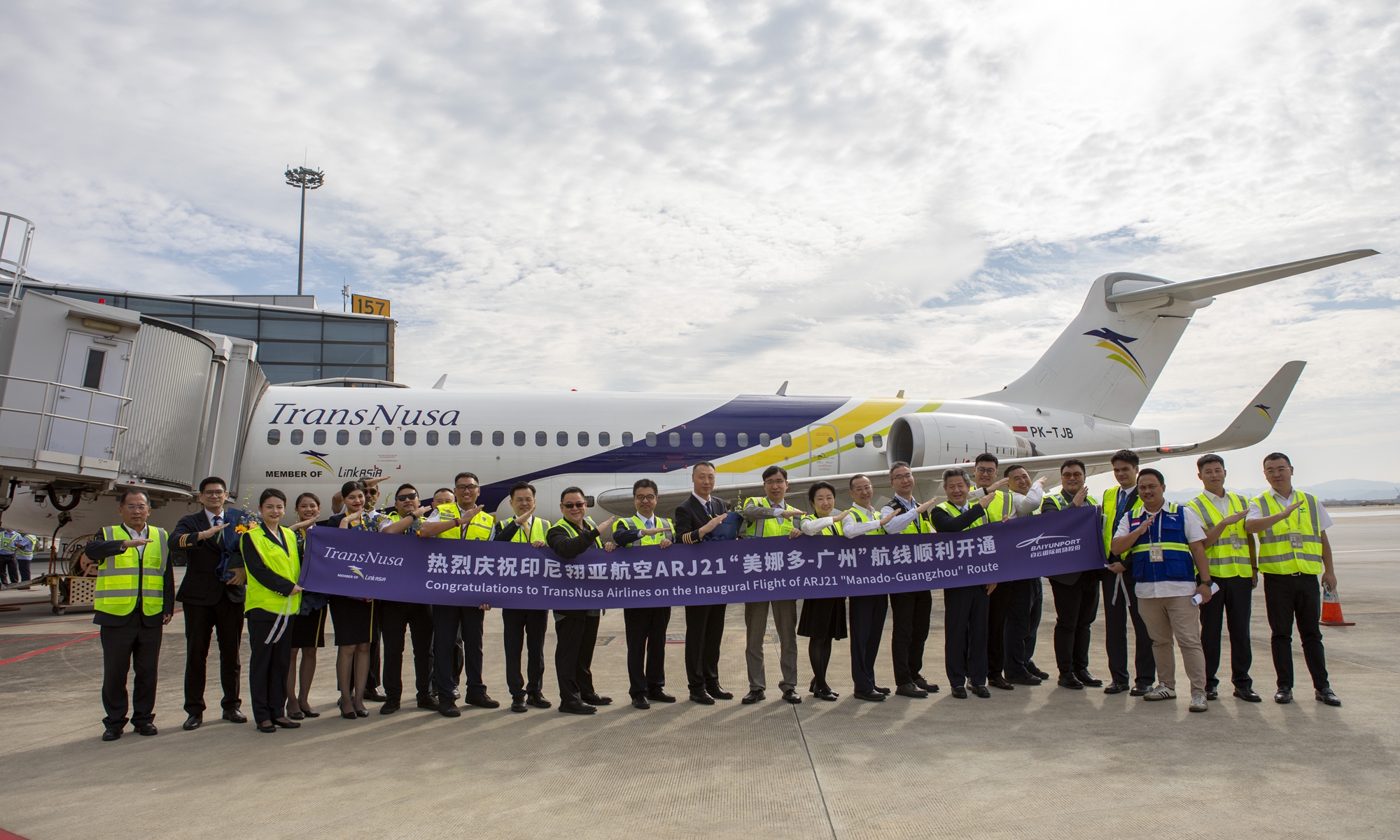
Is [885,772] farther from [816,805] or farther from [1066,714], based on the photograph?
[1066,714]

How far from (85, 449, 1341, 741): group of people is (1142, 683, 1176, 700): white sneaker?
0.01 meters

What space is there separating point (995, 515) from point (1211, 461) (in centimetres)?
173

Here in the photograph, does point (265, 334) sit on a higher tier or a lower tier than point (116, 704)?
higher

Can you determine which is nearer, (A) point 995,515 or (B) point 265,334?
(A) point 995,515

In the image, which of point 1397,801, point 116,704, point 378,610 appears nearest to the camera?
point 1397,801

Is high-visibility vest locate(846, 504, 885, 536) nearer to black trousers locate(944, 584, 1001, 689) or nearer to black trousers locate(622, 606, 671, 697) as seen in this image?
black trousers locate(944, 584, 1001, 689)

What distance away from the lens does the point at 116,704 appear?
562 centimetres

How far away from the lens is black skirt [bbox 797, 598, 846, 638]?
6672 millimetres

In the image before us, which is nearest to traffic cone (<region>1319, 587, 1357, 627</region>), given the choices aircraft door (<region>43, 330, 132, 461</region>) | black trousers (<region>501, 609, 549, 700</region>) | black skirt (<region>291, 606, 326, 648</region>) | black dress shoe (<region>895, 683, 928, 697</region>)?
black dress shoe (<region>895, 683, 928, 697</region>)

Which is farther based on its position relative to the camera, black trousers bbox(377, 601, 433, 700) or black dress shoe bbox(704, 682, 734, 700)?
black dress shoe bbox(704, 682, 734, 700)

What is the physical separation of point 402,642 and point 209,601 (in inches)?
54.6

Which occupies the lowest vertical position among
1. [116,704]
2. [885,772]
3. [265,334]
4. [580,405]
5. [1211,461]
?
[885,772]

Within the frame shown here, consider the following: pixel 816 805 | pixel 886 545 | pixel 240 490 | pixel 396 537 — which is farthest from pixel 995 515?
pixel 240 490

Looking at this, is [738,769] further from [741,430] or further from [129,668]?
[741,430]
